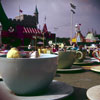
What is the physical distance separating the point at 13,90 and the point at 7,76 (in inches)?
12.0

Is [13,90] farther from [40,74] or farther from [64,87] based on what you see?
[64,87]

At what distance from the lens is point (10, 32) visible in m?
27.1

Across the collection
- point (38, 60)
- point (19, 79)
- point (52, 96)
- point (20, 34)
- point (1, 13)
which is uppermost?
point (1, 13)

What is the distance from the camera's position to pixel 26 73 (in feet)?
10.7

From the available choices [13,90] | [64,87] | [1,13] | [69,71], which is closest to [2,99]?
[13,90]

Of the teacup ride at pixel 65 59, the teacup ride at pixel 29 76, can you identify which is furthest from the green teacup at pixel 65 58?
the teacup ride at pixel 29 76

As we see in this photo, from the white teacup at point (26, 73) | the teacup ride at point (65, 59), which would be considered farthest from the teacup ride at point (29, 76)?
the teacup ride at point (65, 59)

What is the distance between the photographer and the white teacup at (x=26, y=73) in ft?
10.7

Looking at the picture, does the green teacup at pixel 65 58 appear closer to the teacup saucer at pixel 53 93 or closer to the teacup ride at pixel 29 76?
the teacup saucer at pixel 53 93

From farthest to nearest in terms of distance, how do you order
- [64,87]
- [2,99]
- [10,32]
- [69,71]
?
[10,32]
[69,71]
[64,87]
[2,99]

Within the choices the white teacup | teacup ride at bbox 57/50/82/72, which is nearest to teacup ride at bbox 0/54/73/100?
the white teacup

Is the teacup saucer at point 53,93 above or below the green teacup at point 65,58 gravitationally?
below

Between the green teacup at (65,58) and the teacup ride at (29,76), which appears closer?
the teacup ride at (29,76)

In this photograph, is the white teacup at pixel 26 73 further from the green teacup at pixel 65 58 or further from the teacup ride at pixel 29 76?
the green teacup at pixel 65 58
